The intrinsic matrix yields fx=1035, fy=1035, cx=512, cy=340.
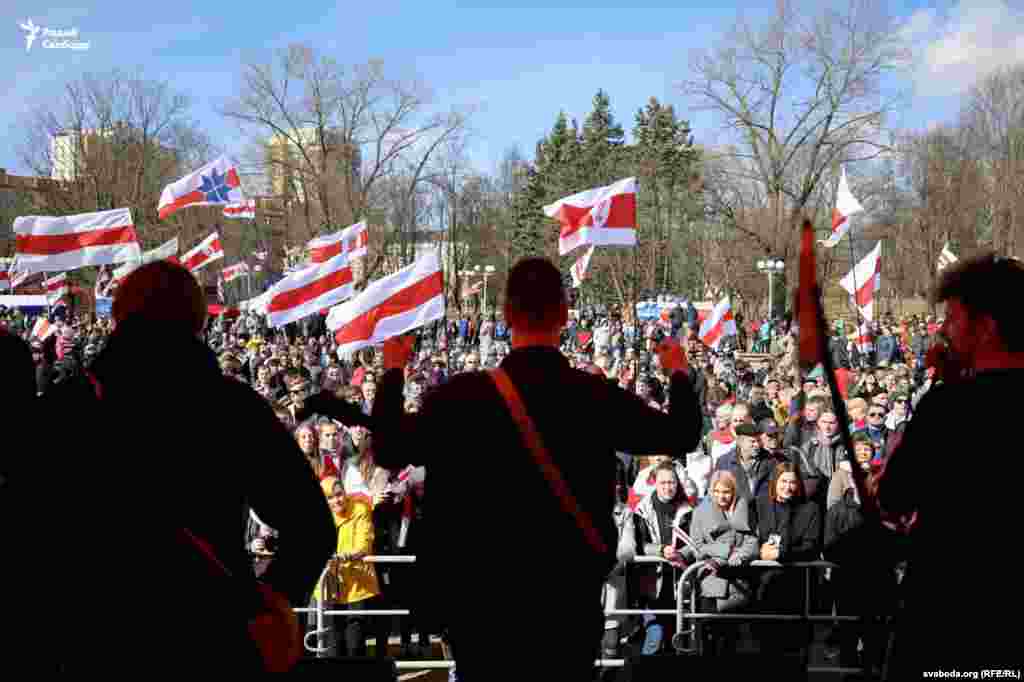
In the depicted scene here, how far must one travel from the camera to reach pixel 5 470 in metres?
3.12

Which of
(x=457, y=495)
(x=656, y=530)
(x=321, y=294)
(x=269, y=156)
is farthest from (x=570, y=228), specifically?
(x=269, y=156)

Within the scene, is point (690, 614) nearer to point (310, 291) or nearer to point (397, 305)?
point (397, 305)

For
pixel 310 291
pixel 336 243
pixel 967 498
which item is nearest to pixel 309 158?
pixel 336 243

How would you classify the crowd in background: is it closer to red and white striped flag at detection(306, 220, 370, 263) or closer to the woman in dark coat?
the woman in dark coat

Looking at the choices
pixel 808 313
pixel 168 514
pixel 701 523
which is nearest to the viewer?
pixel 168 514

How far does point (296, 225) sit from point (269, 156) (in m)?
8.15

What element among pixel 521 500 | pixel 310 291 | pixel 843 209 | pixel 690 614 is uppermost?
pixel 843 209

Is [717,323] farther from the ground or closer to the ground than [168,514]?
farther from the ground

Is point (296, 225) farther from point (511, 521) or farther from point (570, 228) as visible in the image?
point (511, 521)

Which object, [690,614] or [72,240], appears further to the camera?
[72,240]

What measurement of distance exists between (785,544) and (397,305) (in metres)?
5.34

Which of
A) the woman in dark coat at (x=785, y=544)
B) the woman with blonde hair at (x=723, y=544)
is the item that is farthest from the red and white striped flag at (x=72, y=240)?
the woman in dark coat at (x=785, y=544)

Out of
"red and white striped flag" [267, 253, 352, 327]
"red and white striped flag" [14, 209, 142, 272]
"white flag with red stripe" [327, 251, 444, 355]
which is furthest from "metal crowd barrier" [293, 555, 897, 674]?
"red and white striped flag" [14, 209, 142, 272]

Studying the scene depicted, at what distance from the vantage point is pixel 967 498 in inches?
107
